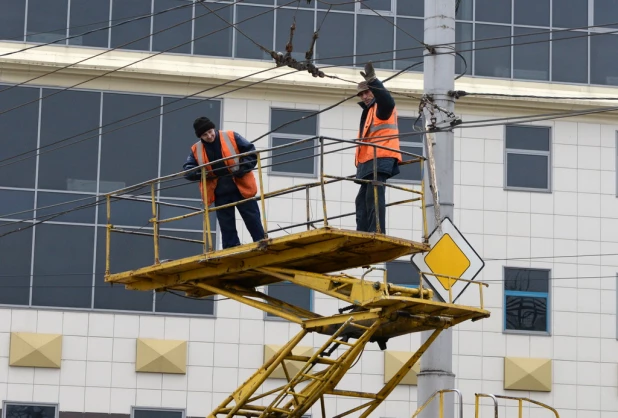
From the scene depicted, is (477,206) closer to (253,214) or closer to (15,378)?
(15,378)

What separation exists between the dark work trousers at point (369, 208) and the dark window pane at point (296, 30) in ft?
52.4

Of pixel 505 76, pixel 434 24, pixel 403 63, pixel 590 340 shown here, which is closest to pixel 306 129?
pixel 403 63

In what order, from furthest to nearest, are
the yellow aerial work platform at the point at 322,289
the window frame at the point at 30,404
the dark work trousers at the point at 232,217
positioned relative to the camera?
the window frame at the point at 30,404
the dark work trousers at the point at 232,217
the yellow aerial work platform at the point at 322,289

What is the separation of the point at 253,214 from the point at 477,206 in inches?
639

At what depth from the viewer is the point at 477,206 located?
3164cm

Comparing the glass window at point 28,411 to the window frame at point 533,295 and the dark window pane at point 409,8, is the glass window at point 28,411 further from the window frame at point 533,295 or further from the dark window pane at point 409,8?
the dark window pane at point 409,8

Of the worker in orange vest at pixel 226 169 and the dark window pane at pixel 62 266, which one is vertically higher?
the worker in orange vest at pixel 226 169

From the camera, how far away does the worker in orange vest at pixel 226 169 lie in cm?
1570

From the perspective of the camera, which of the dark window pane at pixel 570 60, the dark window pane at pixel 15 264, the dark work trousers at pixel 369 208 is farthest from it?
the dark window pane at pixel 570 60

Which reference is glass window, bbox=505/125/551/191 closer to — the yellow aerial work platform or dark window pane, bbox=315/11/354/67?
dark window pane, bbox=315/11/354/67

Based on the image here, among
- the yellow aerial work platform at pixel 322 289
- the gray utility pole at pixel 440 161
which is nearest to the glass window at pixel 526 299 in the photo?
the gray utility pole at pixel 440 161

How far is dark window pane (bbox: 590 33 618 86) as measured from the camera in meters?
32.3

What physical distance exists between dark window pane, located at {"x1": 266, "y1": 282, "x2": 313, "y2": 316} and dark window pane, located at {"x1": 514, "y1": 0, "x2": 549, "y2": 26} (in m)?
8.40

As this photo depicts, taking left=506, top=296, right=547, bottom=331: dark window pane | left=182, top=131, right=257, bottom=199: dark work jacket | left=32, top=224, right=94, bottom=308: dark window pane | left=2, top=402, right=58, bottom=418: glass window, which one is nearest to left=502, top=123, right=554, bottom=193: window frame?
left=506, top=296, right=547, bottom=331: dark window pane
